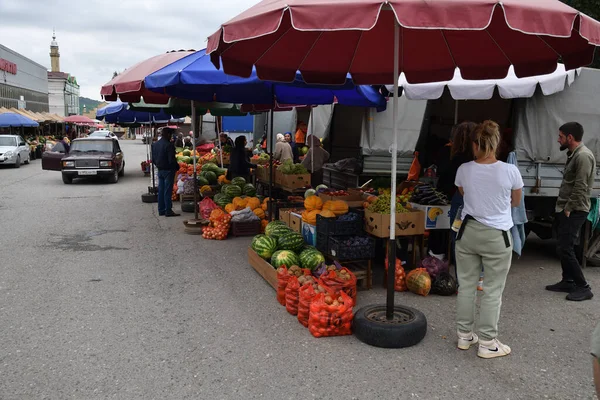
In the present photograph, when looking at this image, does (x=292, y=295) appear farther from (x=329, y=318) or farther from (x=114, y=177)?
(x=114, y=177)

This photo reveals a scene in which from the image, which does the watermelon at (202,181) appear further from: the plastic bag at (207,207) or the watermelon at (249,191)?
the plastic bag at (207,207)

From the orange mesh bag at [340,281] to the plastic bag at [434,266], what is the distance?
1.24m

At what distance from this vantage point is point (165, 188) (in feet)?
36.3

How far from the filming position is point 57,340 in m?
4.57

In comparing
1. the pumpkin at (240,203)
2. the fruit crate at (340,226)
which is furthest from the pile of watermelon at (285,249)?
the pumpkin at (240,203)

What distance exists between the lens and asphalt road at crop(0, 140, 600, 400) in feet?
12.4

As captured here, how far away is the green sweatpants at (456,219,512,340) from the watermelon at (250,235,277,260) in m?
2.78

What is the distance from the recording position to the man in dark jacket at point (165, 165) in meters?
10.7

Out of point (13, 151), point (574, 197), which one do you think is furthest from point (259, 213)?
point (13, 151)

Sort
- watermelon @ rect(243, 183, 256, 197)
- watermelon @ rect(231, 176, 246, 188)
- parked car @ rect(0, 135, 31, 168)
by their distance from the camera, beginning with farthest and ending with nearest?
1. parked car @ rect(0, 135, 31, 168)
2. watermelon @ rect(231, 176, 246, 188)
3. watermelon @ rect(243, 183, 256, 197)

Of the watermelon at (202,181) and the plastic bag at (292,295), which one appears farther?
the watermelon at (202,181)

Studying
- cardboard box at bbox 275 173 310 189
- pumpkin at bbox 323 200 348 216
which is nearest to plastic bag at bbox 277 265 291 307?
pumpkin at bbox 323 200 348 216

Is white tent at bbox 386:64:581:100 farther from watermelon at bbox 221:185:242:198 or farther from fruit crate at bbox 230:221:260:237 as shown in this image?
watermelon at bbox 221:185:242:198

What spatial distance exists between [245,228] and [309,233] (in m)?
2.72
